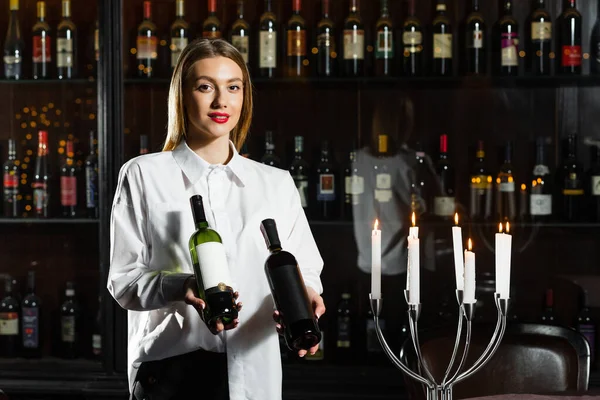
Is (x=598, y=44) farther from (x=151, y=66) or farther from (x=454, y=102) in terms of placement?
(x=151, y=66)

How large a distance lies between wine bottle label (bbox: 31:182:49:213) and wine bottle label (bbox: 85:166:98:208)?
0.15 m

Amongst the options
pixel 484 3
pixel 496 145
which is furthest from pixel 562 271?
pixel 484 3

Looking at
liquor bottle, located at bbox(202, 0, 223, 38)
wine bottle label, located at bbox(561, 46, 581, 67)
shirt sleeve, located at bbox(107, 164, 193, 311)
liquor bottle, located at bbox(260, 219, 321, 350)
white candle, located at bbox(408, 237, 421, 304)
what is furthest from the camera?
liquor bottle, located at bbox(202, 0, 223, 38)

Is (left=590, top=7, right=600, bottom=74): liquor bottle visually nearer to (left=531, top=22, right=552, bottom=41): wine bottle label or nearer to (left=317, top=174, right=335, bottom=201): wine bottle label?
(left=531, top=22, right=552, bottom=41): wine bottle label

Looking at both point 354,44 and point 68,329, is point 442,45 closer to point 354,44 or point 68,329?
point 354,44

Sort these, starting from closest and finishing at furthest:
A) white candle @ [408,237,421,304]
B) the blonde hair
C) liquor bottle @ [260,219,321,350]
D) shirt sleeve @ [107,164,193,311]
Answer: white candle @ [408,237,421,304]
liquor bottle @ [260,219,321,350]
shirt sleeve @ [107,164,193,311]
the blonde hair

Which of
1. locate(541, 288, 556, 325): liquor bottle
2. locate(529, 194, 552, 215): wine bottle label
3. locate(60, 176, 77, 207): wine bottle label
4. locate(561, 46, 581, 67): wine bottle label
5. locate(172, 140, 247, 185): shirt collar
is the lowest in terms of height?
locate(541, 288, 556, 325): liquor bottle

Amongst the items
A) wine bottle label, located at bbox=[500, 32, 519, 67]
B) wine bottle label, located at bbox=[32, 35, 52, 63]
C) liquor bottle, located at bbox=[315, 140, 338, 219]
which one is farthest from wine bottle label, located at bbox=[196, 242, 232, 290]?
wine bottle label, located at bbox=[32, 35, 52, 63]

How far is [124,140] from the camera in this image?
2.54m

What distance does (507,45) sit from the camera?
2531mm

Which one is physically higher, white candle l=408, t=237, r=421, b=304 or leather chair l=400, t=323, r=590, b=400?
white candle l=408, t=237, r=421, b=304

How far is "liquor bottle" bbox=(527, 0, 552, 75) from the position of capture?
2.53 metres

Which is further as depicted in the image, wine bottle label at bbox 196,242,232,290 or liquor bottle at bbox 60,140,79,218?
liquor bottle at bbox 60,140,79,218

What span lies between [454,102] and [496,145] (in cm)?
19
